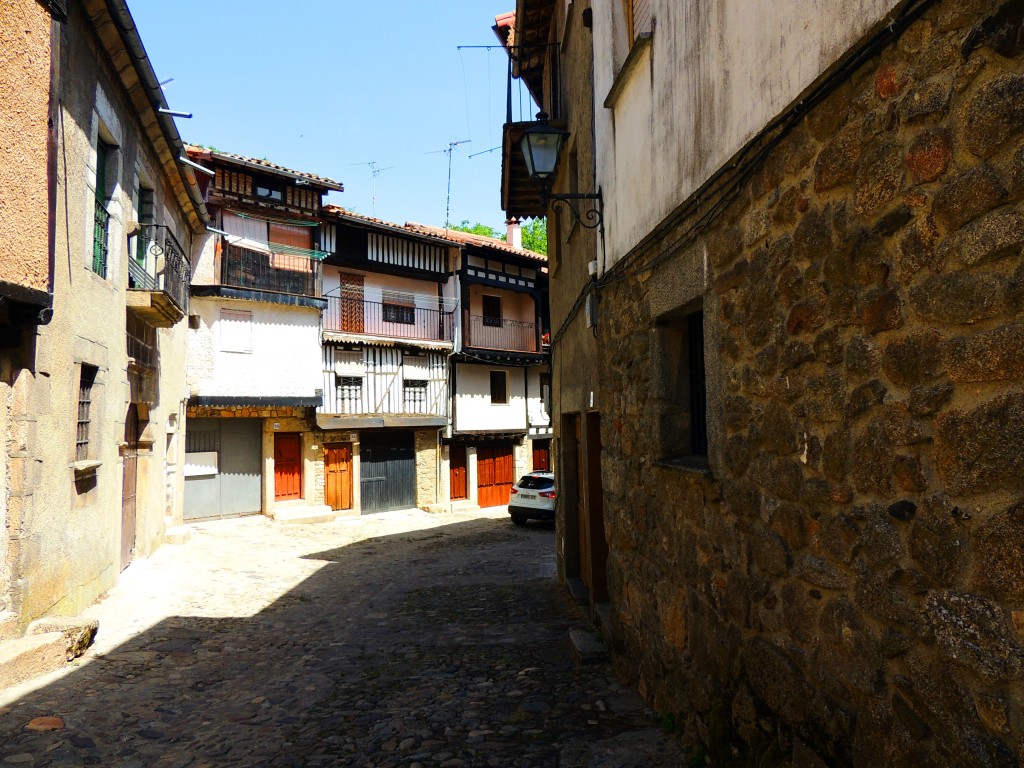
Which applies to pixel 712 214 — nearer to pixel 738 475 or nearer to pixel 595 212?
pixel 738 475

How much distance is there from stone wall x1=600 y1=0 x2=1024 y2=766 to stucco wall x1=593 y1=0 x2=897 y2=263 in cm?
22

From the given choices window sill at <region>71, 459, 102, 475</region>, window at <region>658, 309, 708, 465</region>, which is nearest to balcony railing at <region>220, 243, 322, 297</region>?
window sill at <region>71, 459, 102, 475</region>

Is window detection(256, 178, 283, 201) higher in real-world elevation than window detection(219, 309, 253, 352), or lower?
higher

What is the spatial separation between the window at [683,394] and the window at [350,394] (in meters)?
16.4

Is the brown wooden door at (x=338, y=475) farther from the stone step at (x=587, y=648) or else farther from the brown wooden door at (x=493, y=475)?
the stone step at (x=587, y=648)

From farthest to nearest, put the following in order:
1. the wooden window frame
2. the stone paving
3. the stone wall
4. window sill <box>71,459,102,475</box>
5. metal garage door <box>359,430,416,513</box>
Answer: the wooden window frame → metal garage door <box>359,430,416,513</box> → window sill <box>71,459,102,475</box> → the stone paving → the stone wall

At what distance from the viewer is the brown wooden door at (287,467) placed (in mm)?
18641

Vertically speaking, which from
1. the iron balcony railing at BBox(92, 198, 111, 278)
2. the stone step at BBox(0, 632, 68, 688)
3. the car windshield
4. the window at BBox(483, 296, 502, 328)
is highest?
the window at BBox(483, 296, 502, 328)

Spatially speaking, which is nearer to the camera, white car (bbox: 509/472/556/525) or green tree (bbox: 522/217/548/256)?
white car (bbox: 509/472/556/525)

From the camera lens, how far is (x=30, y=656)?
522cm

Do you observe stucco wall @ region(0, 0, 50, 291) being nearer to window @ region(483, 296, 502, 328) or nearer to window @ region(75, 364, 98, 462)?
window @ region(75, 364, 98, 462)

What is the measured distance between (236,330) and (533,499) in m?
8.50

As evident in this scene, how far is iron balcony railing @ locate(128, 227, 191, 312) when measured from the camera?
930cm

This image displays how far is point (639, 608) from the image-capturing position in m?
4.84
